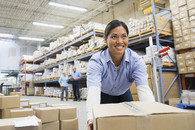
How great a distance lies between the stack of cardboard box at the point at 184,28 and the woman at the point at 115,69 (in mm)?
4320

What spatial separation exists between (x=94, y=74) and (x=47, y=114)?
1490mm

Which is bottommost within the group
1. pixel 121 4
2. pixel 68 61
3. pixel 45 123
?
pixel 45 123

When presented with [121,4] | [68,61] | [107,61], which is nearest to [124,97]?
[107,61]

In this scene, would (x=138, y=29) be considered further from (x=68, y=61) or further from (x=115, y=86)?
(x=68, y=61)

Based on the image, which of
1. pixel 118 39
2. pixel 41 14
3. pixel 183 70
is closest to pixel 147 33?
pixel 183 70

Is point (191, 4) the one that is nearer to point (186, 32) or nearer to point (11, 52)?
point (186, 32)

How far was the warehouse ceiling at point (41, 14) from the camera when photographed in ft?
39.3

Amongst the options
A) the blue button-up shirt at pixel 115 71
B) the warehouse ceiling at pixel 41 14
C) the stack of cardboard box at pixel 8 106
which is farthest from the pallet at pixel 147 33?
the warehouse ceiling at pixel 41 14

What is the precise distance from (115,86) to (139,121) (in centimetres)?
98

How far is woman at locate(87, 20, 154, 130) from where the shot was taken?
1.38m

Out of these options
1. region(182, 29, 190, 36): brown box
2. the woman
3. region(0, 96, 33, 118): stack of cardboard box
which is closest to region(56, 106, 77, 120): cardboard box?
region(0, 96, 33, 118): stack of cardboard box

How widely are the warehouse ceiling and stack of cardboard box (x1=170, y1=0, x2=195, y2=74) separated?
699cm

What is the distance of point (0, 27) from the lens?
54.0 feet

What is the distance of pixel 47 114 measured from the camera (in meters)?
2.49
